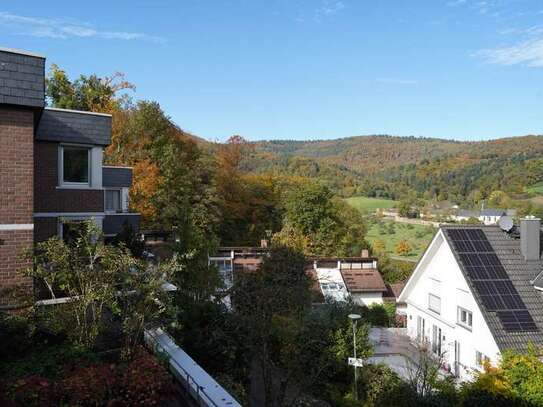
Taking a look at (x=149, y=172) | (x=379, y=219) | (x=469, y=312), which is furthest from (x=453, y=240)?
(x=379, y=219)

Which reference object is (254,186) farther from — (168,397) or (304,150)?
(304,150)

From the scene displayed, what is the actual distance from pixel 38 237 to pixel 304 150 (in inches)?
5230

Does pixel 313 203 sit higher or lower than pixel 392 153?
lower

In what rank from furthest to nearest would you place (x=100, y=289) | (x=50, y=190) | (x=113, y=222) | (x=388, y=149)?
(x=388, y=149) < (x=113, y=222) < (x=50, y=190) < (x=100, y=289)

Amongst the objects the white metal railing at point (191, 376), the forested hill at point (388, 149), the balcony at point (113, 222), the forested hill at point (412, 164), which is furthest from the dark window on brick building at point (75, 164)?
the forested hill at point (388, 149)

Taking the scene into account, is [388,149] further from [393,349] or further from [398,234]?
[393,349]

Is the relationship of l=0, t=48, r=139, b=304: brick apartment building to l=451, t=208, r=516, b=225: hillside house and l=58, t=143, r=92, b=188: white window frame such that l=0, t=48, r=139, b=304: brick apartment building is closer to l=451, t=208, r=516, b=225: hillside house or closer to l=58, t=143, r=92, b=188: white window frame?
l=58, t=143, r=92, b=188: white window frame

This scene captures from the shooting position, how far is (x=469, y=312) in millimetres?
19547

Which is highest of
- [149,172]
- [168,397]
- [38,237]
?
[149,172]

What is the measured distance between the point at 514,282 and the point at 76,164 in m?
17.0

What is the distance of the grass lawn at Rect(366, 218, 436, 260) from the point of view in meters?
72.2

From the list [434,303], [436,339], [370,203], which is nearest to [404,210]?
[370,203]

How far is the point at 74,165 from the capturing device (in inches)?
531

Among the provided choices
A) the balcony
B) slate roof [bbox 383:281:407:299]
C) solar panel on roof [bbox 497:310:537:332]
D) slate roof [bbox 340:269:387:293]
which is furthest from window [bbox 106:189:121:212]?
slate roof [bbox 383:281:407:299]
